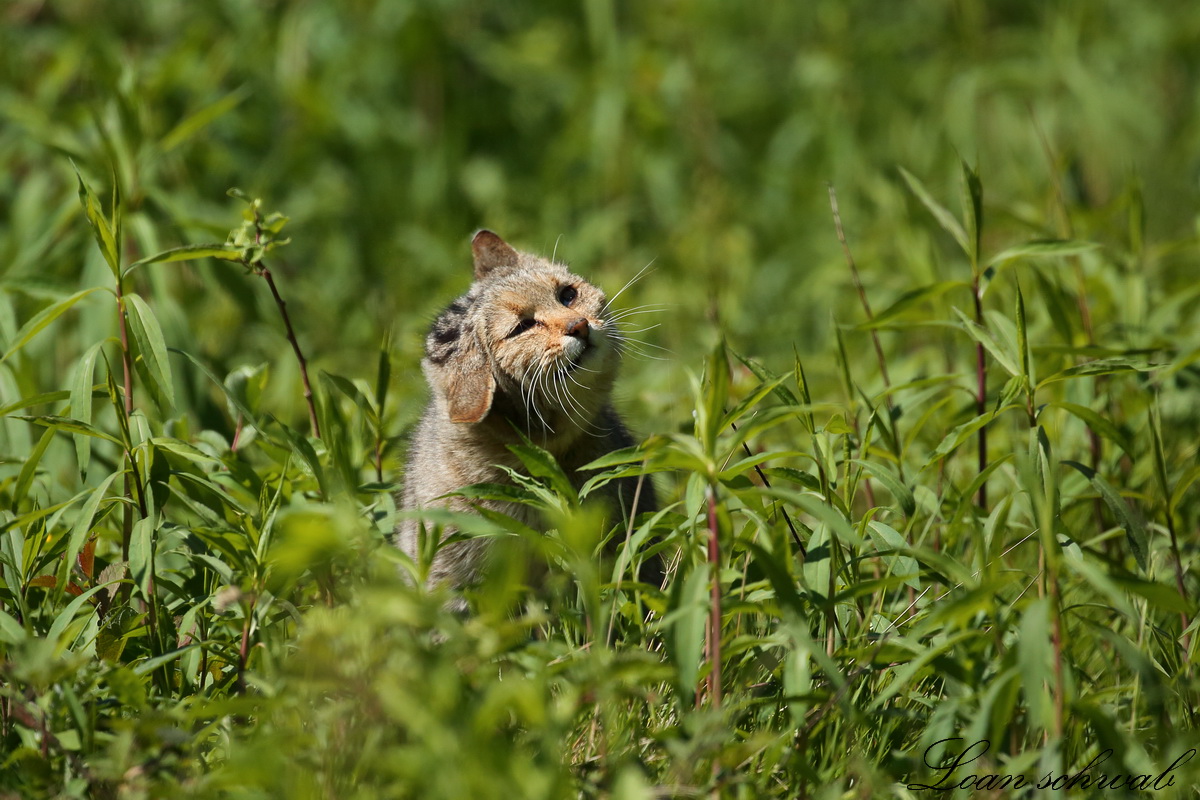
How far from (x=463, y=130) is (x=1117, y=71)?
3985 millimetres

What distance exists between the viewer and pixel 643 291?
604 cm

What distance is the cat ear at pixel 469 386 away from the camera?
11.0 feet

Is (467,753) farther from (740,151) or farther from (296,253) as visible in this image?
(740,151)

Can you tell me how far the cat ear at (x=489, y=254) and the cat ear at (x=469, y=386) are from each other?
677 mm

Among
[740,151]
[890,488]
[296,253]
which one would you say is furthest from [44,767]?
[740,151]

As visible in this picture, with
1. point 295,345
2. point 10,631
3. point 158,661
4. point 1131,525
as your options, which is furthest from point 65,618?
point 1131,525

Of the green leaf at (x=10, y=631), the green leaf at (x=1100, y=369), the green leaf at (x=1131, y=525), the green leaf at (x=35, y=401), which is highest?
the green leaf at (x=35, y=401)

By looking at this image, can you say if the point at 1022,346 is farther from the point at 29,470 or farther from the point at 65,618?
the point at 29,470

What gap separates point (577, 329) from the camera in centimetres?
344

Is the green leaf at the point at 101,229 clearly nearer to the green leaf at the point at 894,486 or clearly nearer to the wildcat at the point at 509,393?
the wildcat at the point at 509,393

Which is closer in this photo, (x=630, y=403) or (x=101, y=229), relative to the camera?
(x=101, y=229)

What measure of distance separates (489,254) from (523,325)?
2.30 ft

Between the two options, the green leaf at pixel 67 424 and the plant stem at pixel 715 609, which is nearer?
the plant stem at pixel 715 609

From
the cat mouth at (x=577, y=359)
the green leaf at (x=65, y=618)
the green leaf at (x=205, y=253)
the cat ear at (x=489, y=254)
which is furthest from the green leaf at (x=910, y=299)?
the green leaf at (x=65, y=618)
